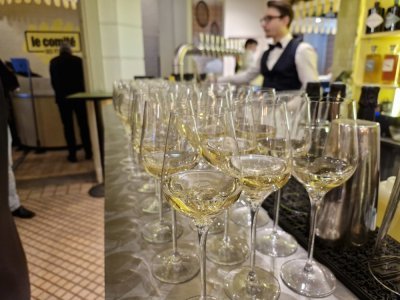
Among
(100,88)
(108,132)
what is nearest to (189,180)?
(108,132)

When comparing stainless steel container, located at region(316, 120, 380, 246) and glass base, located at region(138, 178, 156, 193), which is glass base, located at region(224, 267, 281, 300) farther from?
glass base, located at region(138, 178, 156, 193)

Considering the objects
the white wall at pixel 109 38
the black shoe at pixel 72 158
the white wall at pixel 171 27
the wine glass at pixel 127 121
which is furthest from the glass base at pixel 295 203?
the white wall at pixel 171 27

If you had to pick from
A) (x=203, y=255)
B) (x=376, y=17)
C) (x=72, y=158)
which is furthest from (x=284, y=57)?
(x=72, y=158)

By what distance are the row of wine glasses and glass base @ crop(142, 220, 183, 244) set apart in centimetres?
5

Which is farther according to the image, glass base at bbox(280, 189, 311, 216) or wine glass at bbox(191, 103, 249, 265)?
glass base at bbox(280, 189, 311, 216)

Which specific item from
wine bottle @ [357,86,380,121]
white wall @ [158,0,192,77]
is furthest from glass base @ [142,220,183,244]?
white wall @ [158,0,192,77]

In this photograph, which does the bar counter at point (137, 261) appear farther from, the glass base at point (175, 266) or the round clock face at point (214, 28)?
the round clock face at point (214, 28)

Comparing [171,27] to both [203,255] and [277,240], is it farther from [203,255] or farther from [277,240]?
[203,255]

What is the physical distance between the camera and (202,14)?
5262mm

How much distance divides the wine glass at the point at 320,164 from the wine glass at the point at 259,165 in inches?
1.4

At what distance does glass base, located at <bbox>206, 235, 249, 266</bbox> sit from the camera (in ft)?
1.80

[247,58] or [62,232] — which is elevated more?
[247,58]

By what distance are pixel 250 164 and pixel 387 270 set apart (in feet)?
0.86

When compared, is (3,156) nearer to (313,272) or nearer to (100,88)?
(313,272)
